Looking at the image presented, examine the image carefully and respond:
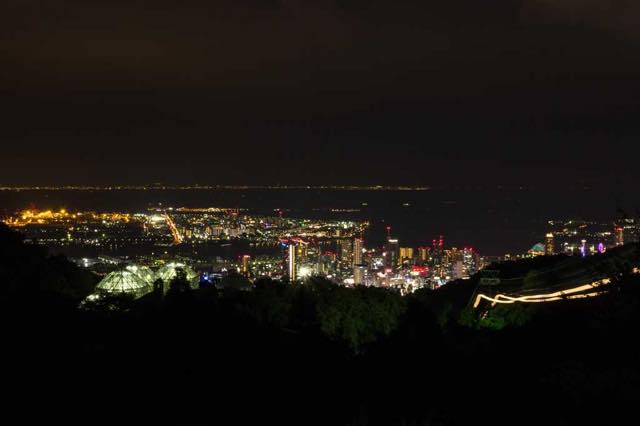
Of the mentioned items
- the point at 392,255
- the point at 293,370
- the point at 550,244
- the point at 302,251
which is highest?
the point at 293,370

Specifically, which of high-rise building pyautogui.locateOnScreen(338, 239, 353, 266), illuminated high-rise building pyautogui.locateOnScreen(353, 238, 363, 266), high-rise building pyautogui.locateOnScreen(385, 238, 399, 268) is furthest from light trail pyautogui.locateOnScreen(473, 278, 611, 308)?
high-rise building pyautogui.locateOnScreen(338, 239, 353, 266)

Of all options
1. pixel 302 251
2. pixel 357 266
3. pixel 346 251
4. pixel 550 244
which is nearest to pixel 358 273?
pixel 357 266

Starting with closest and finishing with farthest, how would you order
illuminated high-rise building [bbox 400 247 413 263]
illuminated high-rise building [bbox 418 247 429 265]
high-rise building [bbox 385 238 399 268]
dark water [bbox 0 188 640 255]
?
illuminated high-rise building [bbox 418 247 429 265]
high-rise building [bbox 385 238 399 268]
illuminated high-rise building [bbox 400 247 413 263]
dark water [bbox 0 188 640 255]

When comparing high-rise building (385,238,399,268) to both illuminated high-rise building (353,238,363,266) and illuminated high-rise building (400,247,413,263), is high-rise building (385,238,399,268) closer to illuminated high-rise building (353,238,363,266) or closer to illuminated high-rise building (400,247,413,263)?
illuminated high-rise building (400,247,413,263)

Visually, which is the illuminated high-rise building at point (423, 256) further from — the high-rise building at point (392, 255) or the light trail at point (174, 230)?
the light trail at point (174, 230)

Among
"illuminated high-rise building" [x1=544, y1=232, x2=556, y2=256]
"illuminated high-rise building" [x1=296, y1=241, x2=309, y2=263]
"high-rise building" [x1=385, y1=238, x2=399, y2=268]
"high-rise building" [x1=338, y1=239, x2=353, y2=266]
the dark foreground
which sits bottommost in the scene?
"high-rise building" [x1=385, y1=238, x2=399, y2=268]

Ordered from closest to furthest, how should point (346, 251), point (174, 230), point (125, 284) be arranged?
point (125, 284), point (346, 251), point (174, 230)

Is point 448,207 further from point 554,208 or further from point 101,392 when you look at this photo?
point 101,392

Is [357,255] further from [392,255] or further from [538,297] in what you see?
[538,297]
